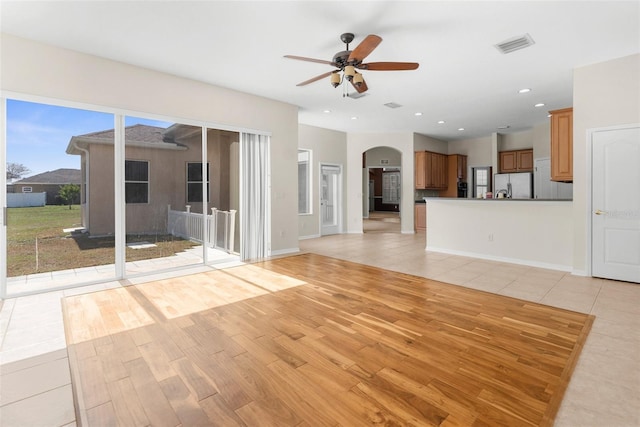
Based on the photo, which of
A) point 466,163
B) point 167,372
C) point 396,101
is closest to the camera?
point 167,372

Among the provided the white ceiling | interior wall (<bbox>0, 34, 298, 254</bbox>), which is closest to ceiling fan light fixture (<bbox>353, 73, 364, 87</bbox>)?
the white ceiling

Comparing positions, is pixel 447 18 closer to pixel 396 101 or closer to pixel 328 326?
pixel 396 101

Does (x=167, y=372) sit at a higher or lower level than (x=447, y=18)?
lower

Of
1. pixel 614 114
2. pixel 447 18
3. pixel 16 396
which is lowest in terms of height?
pixel 16 396

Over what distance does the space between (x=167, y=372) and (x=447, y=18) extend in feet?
13.4

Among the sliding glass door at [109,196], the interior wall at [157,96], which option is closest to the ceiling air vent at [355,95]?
the interior wall at [157,96]

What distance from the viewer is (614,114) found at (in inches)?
166

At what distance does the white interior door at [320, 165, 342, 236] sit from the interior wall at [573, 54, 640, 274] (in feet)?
18.6

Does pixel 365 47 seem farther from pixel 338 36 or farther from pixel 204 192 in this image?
pixel 204 192

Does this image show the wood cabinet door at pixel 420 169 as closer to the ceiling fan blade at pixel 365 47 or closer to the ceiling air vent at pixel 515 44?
the ceiling air vent at pixel 515 44

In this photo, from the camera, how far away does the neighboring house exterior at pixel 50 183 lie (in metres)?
3.77

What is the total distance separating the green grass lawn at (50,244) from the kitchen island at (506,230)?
18.0 feet

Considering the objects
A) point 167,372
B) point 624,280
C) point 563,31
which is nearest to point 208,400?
point 167,372

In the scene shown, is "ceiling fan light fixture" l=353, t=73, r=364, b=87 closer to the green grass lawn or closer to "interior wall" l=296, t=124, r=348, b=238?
the green grass lawn
